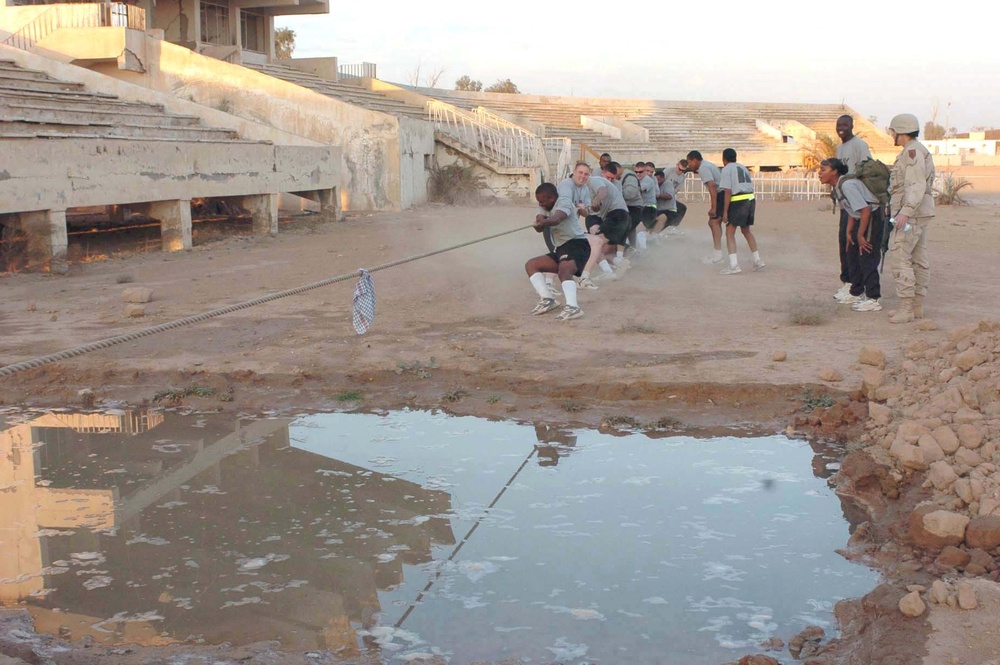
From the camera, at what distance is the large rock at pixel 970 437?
16.8ft

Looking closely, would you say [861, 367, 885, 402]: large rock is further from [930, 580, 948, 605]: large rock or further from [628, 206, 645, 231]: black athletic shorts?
[628, 206, 645, 231]: black athletic shorts

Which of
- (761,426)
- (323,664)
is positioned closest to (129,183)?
(761,426)

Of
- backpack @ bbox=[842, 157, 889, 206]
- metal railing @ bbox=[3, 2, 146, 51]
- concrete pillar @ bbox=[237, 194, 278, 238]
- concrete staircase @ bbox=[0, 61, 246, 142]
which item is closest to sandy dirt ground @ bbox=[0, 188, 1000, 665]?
backpack @ bbox=[842, 157, 889, 206]

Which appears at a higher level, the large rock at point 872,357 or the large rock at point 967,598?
the large rock at point 872,357

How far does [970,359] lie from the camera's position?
245 inches

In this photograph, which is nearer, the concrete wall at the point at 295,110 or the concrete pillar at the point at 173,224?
the concrete pillar at the point at 173,224

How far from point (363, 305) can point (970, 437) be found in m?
5.10

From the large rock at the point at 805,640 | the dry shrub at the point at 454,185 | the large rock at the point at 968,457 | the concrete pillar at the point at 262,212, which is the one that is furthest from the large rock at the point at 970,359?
the dry shrub at the point at 454,185

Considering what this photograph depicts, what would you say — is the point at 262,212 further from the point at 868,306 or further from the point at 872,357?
the point at 872,357

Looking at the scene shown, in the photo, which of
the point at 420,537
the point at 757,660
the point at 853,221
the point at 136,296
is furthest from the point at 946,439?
the point at 136,296

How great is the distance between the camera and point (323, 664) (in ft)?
11.7

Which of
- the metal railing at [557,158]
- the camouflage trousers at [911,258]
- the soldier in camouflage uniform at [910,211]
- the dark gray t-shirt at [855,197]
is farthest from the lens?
the metal railing at [557,158]

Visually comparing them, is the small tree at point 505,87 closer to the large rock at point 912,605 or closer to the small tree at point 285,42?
the small tree at point 285,42

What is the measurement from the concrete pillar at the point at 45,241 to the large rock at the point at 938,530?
1132 cm
